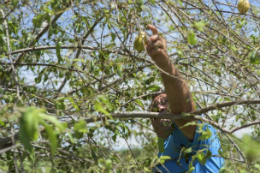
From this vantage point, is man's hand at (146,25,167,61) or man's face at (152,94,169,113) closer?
man's hand at (146,25,167,61)

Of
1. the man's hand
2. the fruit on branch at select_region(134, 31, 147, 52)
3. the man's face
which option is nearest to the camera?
the man's hand

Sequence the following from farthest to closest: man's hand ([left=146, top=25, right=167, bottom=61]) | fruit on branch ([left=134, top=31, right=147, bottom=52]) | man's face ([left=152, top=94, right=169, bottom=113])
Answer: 1. man's face ([left=152, top=94, right=169, bottom=113])
2. fruit on branch ([left=134, top=31, right=147, bottom=52])
3. man's hand ([left=146, top=25, right=167, bottom=61])

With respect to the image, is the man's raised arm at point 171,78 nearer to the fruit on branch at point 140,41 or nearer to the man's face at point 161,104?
the fruit on branch at point 140,41

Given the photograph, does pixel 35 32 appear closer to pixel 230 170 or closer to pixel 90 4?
pixel 90 4

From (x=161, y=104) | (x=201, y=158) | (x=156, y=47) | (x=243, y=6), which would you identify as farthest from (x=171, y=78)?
(x=243, y=6)

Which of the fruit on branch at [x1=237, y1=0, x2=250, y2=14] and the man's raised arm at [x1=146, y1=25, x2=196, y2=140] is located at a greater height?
the fruit on branch at [x1=237, y1=0, x2=250, y2=14]

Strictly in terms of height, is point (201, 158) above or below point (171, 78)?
below

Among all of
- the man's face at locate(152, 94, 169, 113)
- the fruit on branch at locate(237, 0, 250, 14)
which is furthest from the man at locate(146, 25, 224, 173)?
the fruit on branch at locate(237, 0, 250, 14)

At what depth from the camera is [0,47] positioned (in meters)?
2.69

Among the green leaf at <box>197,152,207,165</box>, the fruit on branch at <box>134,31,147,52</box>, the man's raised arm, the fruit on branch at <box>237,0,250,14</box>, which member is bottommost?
the green leaf at <box>197,152,207,165</box>

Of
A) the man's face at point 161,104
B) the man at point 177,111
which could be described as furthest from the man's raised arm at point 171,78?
the man's face at point 161,104

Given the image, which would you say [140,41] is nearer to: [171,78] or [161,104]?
[171,78]

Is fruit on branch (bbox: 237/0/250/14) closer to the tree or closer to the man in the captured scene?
the tree

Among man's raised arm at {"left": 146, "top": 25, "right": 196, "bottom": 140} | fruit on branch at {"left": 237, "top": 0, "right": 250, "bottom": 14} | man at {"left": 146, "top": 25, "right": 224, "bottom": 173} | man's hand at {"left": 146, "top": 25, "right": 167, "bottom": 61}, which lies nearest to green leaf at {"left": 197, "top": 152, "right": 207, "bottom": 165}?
man at {"left": 146, "top": 25, "right": 224, "bottom": 173}
